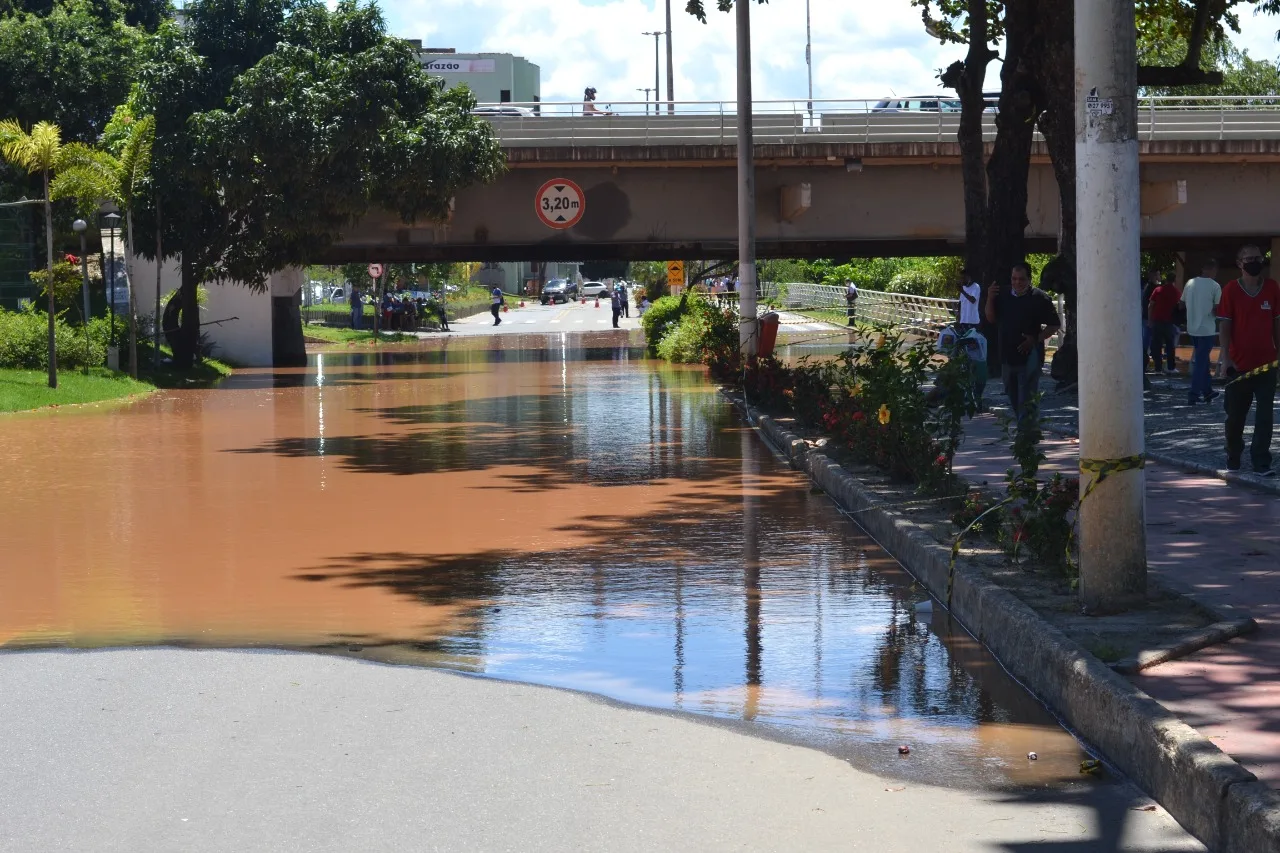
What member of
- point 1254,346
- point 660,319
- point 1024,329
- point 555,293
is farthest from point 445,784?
point 555,293

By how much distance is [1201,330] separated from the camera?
65.1 ft

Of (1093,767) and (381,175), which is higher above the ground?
(381,175)

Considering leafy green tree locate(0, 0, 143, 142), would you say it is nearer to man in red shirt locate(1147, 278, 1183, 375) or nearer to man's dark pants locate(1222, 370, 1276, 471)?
man in red shirt locate(1147, 278, 1183, 375)

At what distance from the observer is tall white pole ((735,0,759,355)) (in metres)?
23.6

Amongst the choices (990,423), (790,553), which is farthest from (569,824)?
(990,423)

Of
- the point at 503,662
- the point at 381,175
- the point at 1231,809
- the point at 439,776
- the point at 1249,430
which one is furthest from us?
the point at 381,175

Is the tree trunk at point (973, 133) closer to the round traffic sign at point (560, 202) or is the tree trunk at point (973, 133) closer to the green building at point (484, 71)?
the round traffic sign at point (560, 202)

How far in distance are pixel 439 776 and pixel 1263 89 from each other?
69339mm

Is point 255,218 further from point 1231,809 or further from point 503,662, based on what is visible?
point 1231,809

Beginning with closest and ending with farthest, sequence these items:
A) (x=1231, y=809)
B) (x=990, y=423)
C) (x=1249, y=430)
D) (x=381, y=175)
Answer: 1. (x=1231, y=809)
2. (x=1249, y=430)
3. (x=990, y=423)
4. (x=381, y=175)

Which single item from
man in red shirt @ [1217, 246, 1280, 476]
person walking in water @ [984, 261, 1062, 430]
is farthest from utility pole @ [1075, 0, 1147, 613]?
person walking in water @ [984, 261, 1062, 430]

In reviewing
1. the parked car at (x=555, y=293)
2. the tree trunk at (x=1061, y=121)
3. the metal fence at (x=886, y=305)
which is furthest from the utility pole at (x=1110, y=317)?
the parked car at (x=555, y=293)

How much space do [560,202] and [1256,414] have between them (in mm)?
26847

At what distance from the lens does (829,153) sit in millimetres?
37125
